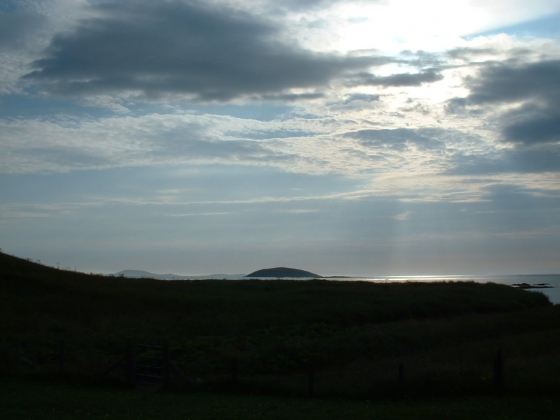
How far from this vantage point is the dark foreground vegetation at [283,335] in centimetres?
1891

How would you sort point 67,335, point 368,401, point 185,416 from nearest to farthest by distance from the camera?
1. point 185,416
2. point 368,401
3. point 67,335

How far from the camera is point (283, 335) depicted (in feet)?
113

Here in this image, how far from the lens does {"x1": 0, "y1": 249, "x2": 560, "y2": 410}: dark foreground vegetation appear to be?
18906 mm

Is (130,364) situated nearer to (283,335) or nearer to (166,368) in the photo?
(166,368)

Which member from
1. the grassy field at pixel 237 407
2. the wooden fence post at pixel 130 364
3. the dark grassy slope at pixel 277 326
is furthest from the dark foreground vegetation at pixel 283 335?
the grassy field at pixel 237 407

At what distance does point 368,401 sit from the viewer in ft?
55.5

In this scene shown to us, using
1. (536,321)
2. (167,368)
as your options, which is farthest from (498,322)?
(167,368)

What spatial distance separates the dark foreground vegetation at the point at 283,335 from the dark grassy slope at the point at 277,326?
4.2 inches

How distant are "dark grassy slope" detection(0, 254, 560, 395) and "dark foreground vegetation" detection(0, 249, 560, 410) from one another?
0.11 metres

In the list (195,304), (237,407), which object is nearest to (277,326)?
(195,304)

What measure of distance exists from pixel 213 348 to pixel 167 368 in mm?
9274

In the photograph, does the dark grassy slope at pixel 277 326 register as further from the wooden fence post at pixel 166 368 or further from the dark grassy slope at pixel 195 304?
the wooden fence post at pixel 166 368

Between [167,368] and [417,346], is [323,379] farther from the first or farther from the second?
[417,346]

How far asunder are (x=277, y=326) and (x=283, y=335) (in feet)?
13.8
